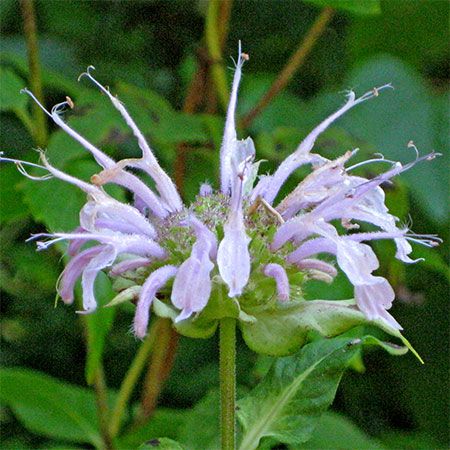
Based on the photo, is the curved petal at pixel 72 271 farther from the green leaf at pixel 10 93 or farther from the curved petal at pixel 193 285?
the green leaf at pixel 10 93

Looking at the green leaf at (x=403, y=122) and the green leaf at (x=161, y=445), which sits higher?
the green leaf at (x=403, y=122)

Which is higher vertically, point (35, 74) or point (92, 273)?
point (35, 74)

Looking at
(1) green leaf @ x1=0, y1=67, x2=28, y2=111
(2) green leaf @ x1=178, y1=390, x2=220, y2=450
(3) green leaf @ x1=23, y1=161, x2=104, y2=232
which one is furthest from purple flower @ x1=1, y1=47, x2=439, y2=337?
(2) green leaf @ x1=178, y1=390, x2=220, y2=450

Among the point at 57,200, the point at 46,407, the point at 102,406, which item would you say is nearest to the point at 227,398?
the point at 57,200

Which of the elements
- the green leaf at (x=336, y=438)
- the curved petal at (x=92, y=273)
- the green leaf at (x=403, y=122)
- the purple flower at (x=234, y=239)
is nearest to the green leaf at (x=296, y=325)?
the purple flower at (x=234, y=239)

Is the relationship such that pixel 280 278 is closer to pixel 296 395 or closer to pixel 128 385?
pixel 296 395

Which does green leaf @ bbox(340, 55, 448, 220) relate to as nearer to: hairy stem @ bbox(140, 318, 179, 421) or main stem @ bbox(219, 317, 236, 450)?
hairy stem @ bbox(140, 318, 179, 421)
